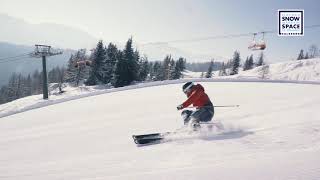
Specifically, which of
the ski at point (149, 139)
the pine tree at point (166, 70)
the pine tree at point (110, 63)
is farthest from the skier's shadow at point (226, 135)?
the pine tree at point (166, 70)

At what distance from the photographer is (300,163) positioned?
19.4ft

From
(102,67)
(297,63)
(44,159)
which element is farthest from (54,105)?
(297,63)

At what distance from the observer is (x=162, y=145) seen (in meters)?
8.56

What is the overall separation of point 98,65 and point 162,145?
6611 centimetres

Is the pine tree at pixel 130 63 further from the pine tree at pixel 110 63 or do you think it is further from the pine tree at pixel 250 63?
the pine tree at pixel 250 63

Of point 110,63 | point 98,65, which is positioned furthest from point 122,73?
point 98,65

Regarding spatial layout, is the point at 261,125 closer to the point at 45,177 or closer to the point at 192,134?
the point at 192,134

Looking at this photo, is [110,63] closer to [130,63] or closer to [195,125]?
[130,63]

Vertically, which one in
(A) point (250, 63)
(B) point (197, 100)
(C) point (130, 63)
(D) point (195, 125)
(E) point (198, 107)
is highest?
(A) point (250, 63)

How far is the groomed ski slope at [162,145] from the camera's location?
620cm

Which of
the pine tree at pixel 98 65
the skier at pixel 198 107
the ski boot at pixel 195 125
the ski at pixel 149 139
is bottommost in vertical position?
the ski at pixel 149 139

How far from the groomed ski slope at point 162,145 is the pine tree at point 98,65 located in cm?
5612

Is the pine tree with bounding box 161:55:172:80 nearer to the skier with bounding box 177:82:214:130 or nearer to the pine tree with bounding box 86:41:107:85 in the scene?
the pine tree with bounding box 86:41:107:85

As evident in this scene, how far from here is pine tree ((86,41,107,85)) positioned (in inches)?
2849
